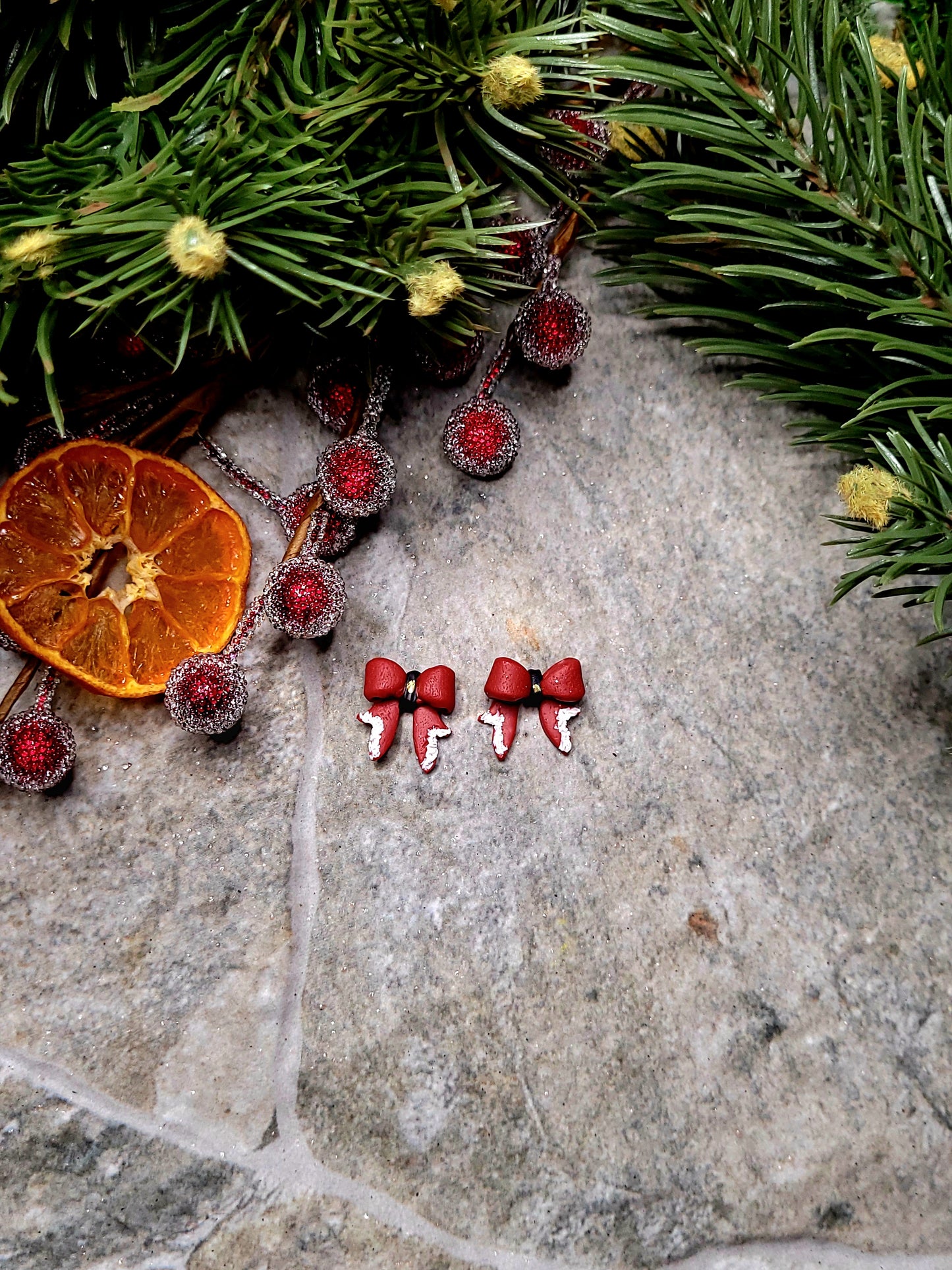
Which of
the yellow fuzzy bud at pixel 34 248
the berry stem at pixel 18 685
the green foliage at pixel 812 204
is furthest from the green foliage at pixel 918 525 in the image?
the berry stem at pixel 18 685

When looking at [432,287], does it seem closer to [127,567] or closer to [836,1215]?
[127,567]

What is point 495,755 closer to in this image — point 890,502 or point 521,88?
point 890,502

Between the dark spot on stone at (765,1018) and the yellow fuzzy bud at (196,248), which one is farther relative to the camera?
the dark spot on stone at (765,1018)

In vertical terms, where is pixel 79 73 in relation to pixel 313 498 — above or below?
above

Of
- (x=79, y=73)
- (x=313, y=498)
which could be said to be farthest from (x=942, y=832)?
(x=79, y=73)

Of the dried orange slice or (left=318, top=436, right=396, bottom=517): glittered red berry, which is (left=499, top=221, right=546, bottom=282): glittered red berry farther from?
the dried orange slice

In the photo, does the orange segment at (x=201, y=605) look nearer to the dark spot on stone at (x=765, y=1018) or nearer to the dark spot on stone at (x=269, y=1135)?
the dark spot on stone at (x=269, y=1135)

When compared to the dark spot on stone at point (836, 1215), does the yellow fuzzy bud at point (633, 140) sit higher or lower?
higher
